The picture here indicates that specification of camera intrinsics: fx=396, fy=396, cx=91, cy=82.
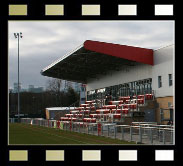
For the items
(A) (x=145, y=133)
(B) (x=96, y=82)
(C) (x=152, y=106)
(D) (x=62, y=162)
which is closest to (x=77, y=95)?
(B) (x=96, y=82)

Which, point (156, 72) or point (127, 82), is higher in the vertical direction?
point (156, 72)

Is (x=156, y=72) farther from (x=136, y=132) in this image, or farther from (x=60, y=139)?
(x=136, y=132)

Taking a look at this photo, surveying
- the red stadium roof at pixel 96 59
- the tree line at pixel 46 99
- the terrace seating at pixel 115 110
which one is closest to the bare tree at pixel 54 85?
the tree line at pixel 46 99

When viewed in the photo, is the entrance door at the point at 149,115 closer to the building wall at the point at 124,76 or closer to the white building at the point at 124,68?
the white building at the point at 124,68

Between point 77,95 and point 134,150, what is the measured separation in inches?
3025

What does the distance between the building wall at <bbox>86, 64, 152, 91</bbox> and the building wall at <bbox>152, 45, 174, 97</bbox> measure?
1004 mm

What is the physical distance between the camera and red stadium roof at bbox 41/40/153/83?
28.8 m

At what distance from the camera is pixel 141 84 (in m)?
32.9

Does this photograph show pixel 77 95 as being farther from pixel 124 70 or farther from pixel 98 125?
pixel 98 125

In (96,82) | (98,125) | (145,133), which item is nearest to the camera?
(145,133)

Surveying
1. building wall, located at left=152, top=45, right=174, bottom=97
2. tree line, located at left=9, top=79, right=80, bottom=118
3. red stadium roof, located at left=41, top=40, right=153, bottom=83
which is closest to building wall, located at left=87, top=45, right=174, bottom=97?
building wall, located at left=152, top=45, right=174, bottom=97

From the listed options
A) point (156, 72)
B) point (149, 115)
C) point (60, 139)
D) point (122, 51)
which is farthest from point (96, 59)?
point (60, 139)

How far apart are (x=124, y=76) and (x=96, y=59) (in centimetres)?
420

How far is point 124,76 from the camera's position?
36.1 m
